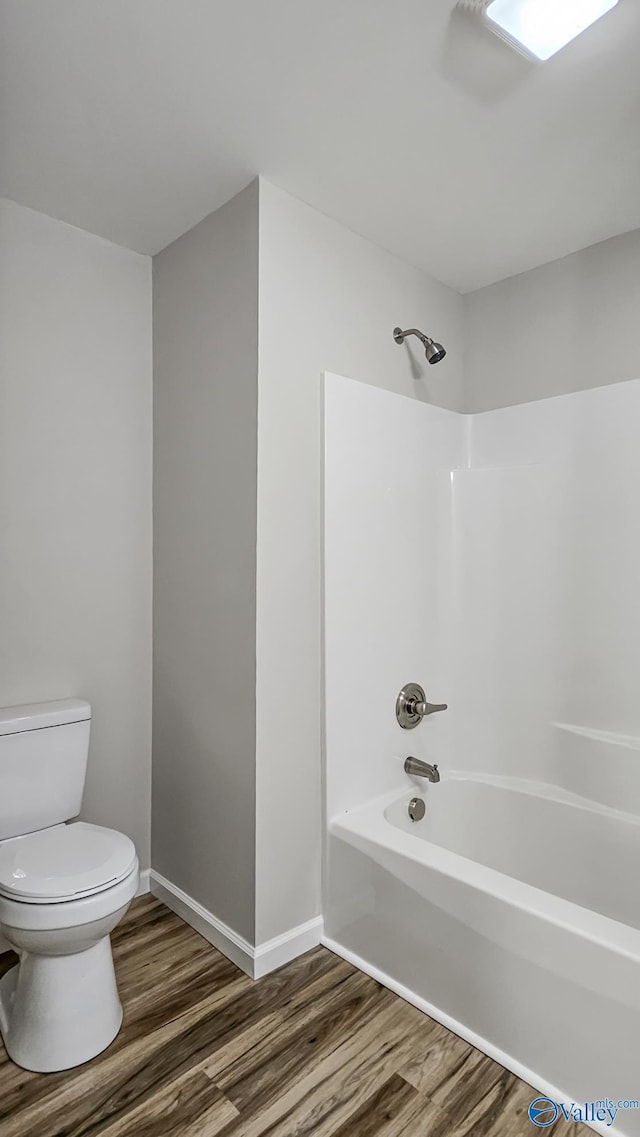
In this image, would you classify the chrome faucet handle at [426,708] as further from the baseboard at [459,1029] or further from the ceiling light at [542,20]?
the ceiling light at [542,20]

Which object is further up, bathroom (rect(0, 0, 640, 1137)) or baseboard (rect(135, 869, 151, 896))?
bathroom (rect(0, 0, 640, 1137))

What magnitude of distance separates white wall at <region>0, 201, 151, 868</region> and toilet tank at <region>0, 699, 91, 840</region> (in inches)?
7.2

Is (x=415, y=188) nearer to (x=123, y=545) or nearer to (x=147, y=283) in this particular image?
(x=147, y=283)

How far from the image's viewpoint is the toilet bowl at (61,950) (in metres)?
1.60

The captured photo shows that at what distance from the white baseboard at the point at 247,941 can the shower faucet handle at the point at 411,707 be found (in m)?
0.72

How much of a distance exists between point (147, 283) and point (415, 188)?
1.05 m

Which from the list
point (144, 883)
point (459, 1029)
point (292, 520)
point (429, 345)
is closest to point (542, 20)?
point (429, 345)

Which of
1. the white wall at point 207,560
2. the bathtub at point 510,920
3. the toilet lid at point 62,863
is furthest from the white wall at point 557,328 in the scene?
the toilet lid at point 62,863

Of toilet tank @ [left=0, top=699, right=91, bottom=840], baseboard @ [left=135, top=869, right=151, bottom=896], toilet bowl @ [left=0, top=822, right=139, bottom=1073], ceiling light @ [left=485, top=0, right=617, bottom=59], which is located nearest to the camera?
ceiling light @ [left=485, top=0, right=617, bottom=59]

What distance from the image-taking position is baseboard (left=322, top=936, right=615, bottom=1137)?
4.97 ft

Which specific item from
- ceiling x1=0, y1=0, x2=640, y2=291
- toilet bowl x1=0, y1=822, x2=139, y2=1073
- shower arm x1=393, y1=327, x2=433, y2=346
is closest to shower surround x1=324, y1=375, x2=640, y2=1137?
shower arm x1=393, y1=327, x2=433, y2=346

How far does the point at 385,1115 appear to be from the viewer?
149cm

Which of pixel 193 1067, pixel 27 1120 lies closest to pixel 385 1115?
pixel 193 1067

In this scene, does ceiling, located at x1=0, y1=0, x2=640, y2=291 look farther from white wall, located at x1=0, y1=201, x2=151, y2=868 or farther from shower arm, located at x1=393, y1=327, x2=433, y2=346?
shower arm, located at x1=393, y1=327, x2=433, y2=346
